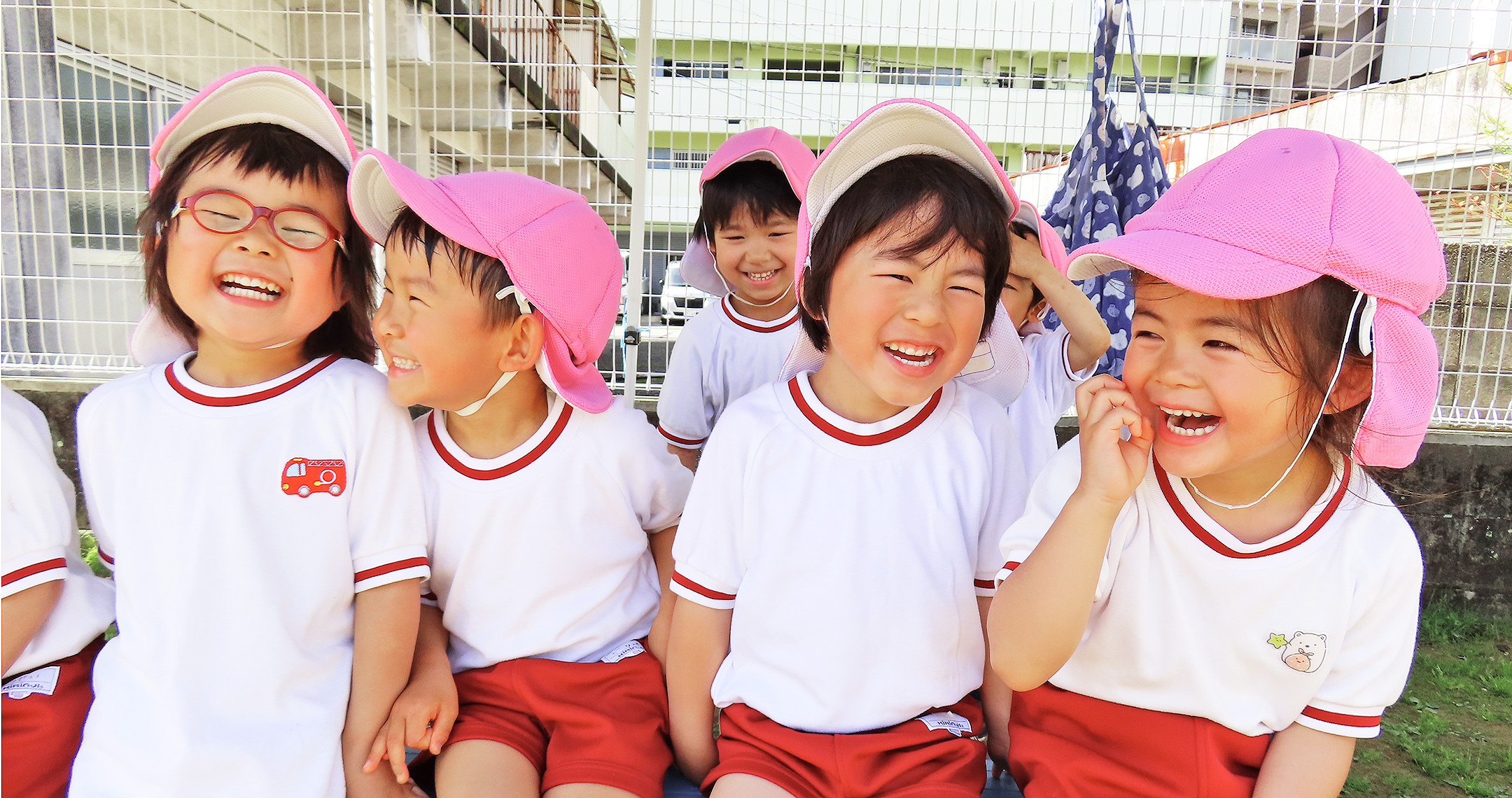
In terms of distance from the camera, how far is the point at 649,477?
6.11ft

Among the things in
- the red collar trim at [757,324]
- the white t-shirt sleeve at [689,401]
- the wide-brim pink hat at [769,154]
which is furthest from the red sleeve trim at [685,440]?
the wide-brim pink hat at [769,154]

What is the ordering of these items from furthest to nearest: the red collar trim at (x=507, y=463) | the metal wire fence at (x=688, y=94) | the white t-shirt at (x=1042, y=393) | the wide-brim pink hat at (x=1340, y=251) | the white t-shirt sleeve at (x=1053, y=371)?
the metal wire fence at (x=688, y=94) → the white t-shirt sleeve at (x=1053, y=371) → the white t-shirt at (x=1042, y=393) → the red collar trim at (x=507, y=463) → the wide-brim pink hat at (x=1340, y=251)

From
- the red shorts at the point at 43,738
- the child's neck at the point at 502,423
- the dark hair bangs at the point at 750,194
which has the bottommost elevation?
the red shorts at the point at 43,738

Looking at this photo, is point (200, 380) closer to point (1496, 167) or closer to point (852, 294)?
point (852, 294)

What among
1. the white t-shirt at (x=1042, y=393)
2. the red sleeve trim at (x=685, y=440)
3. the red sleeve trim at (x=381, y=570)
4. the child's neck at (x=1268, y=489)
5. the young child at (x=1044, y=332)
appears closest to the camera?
the child's neck at (x=1268, y=489)

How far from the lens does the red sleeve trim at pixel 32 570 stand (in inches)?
61.6

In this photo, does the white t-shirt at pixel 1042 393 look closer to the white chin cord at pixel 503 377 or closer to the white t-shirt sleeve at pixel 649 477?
the white t-shirt sleeve at pixel 649 477

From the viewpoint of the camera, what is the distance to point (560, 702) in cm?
171

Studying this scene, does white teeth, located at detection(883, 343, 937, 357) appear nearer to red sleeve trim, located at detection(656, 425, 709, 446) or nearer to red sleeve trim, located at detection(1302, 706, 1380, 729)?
red sleeve trim, located at detection(1302, 706, 1380, 729)

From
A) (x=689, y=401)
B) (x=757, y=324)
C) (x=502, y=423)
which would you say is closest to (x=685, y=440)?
(x=689, y=401)

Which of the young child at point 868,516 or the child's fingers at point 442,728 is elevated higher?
the young child at point 868,516

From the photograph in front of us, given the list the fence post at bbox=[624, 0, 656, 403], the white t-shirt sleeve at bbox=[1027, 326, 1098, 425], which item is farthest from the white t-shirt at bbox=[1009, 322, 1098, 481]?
the fence post at bbox=[624, 0, 656, 403]

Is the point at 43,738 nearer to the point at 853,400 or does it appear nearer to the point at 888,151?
the point at 853,400

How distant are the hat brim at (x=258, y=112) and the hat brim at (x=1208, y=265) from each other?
57.2 inches
